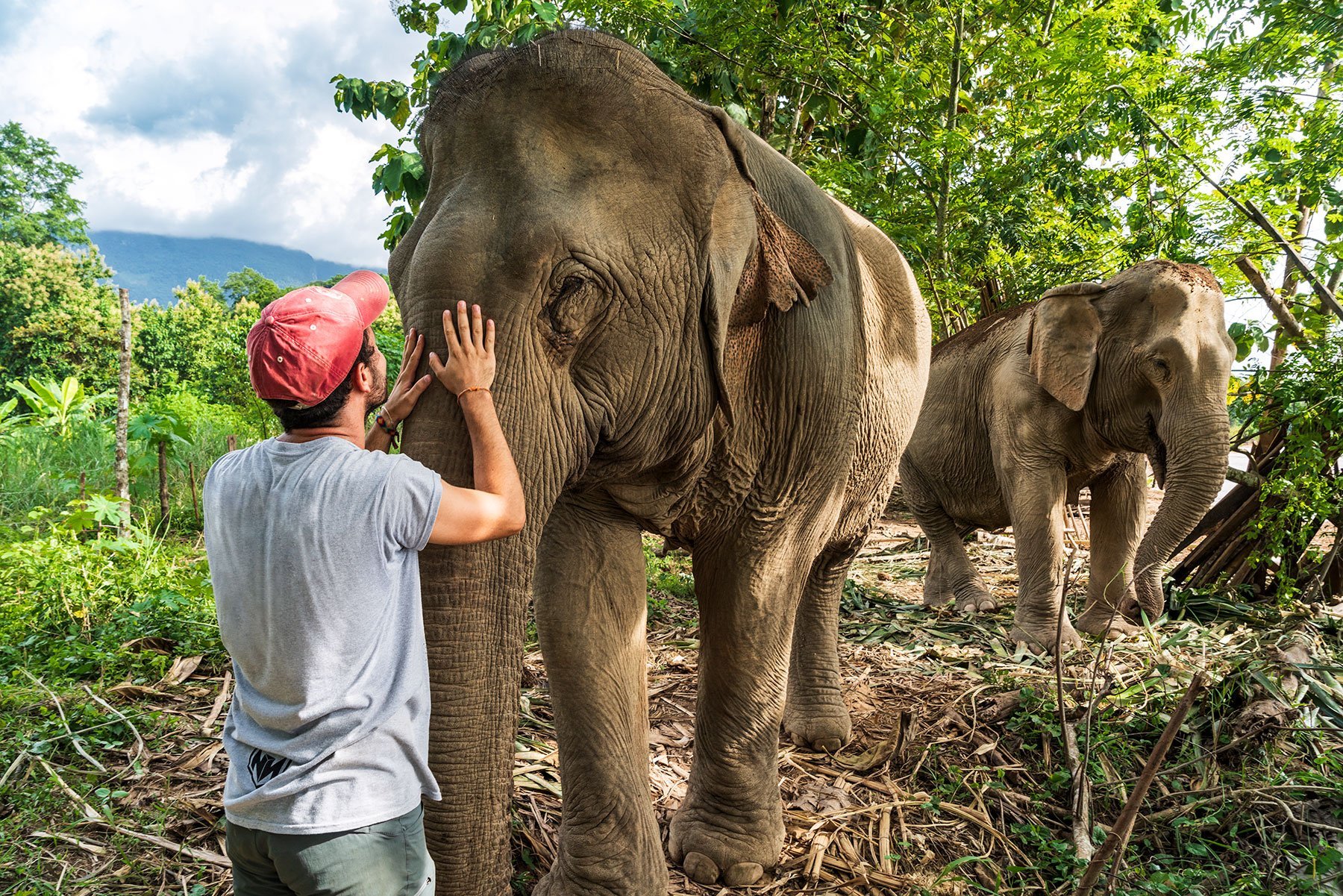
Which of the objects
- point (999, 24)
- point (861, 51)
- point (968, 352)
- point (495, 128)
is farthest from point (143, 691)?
point (999, 24)

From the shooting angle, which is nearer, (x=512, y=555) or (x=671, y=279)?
(x=512, y=555)

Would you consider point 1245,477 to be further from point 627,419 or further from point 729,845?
point 627,419

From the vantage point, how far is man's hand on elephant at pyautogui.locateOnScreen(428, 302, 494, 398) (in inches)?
61.4

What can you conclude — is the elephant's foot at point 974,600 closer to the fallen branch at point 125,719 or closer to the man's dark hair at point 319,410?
the fallen branch at point 125,719

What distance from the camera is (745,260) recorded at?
2141 millimetres

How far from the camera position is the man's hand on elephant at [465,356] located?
1.56 m

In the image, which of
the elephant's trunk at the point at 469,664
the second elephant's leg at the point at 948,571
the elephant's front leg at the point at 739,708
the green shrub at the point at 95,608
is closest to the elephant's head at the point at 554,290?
the elephant's trunk at the point at 469,664

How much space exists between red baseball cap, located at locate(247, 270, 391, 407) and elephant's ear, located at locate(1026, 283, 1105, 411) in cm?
422

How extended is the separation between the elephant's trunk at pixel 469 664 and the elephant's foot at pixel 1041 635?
372 cm

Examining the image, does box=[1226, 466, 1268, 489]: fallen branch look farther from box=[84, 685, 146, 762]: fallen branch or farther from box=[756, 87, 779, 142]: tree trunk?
box=[84, 685, 146, 762]: fallen branch

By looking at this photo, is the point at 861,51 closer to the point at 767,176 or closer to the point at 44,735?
the point at 767,176

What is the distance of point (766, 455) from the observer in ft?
8.27

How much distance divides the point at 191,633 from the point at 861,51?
571cm

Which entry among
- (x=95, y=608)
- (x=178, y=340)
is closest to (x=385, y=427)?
(x=95, y=608)
